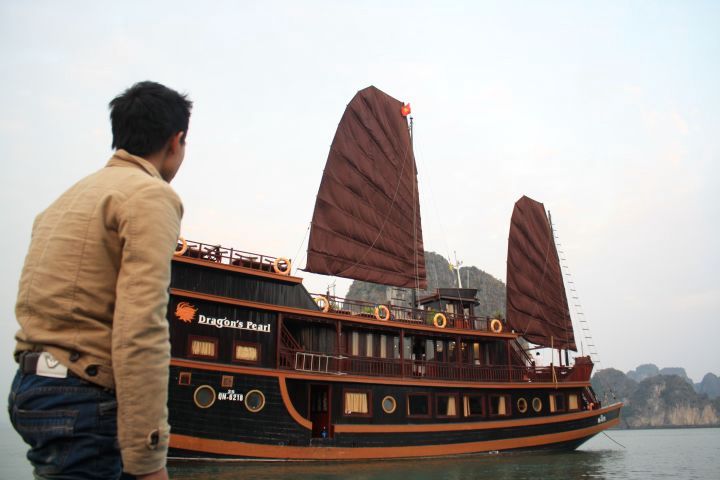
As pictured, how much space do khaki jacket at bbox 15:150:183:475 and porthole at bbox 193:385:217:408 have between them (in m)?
11.2

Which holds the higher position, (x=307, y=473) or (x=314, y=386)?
(x=314, y=386)

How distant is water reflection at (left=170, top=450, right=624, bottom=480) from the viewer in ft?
36.5

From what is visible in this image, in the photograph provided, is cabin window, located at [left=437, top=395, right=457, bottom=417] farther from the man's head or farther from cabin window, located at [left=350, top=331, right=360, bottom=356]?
the man's head

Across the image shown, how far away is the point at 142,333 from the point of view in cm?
143

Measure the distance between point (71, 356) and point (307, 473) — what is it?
11.1m

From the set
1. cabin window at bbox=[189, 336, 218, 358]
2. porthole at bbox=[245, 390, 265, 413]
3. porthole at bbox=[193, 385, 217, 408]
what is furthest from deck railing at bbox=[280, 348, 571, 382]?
porthole at bbox=[193, 385, 217, 408]

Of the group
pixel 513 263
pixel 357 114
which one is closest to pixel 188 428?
pixel 357 114

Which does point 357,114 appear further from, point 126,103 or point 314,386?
point 126,103

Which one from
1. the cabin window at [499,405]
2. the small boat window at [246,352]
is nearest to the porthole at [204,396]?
the small boat window at [246,352]

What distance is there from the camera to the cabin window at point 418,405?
51.3ft

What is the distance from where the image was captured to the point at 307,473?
11570 millimetres

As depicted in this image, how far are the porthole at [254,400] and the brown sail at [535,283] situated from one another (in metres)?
13.1

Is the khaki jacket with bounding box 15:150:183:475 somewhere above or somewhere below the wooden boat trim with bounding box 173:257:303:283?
below

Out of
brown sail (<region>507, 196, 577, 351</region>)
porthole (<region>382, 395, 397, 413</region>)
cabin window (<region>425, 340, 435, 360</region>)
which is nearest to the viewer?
porthole (<region>382, 395, 397, 413</region>)
